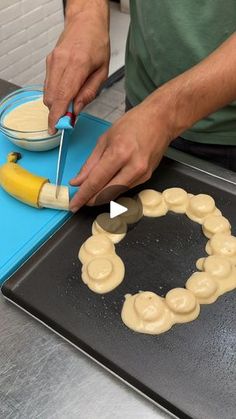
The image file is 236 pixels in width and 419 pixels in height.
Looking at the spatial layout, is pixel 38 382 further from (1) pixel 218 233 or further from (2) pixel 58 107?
(2) pixel 58 107

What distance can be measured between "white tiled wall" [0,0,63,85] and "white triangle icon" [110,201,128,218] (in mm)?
1316

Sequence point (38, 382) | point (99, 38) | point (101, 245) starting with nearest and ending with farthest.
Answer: point (38, 382)
point (101, 245)
point (99, 38)

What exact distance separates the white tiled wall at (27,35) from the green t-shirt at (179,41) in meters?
0.99

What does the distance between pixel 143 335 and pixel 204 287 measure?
0.12 metres

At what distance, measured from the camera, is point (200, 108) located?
29.9 inches

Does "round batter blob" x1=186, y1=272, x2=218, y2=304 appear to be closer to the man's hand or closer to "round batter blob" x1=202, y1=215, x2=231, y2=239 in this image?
"round batter blob" x1=202, y1=215, x2=231, y2=239

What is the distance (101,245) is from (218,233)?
20 centimetres

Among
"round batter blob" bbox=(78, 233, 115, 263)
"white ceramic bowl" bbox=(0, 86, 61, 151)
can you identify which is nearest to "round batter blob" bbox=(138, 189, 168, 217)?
"round batter blob" bbox=(78, 233, 115, 263)

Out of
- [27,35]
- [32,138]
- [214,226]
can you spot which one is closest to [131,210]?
[214,226]

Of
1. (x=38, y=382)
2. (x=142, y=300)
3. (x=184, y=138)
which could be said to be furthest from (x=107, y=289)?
(x=184, y=138)

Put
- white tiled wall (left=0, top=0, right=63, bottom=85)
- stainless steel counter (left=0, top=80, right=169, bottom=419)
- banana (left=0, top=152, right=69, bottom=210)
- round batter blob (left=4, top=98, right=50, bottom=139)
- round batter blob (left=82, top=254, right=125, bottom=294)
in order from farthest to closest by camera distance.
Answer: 1. white tiled wall (left=0, top=0, right=63, bottom=85)
2. round batter blob (left=4, top=98, right=50, bottom=139)
3. banana (left=0, top=152, right=69, bottom=210)
4. round batter blob (left=82, top=254, right=125, bottom=294)
5. stainless steel counter (left=0, top=80, right=169, bottom=419)

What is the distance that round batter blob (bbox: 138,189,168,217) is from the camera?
31.9 inches

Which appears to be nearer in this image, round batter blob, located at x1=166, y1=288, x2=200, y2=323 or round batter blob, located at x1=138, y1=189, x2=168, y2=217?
round batter blob, located at x1=166, y1=288, x2=200, y2=323

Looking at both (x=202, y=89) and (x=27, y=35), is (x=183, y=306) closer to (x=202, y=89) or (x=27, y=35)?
(x=202, y=89)
